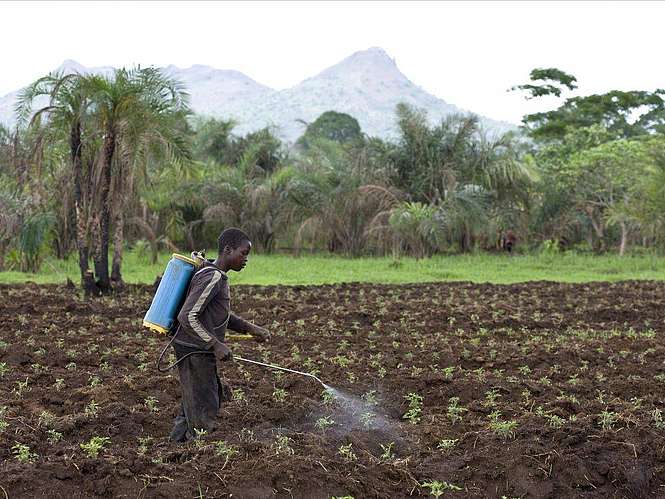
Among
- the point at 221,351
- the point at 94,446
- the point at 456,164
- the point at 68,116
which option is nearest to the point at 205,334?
the point at 221,351

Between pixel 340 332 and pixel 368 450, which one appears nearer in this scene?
pixel 368 450

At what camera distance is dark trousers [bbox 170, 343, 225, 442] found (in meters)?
5.70

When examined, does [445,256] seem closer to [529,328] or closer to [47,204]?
[47,204]

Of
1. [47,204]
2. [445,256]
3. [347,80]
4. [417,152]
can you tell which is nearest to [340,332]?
[47,204]

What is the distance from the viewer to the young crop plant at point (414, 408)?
6452 mm

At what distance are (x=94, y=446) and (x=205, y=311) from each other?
1.07 metres

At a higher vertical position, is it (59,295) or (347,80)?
(347,80)

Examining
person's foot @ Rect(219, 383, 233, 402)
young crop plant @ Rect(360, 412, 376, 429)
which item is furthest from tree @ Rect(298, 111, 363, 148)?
person's foot @ Rect(219, 383, 233, 402)

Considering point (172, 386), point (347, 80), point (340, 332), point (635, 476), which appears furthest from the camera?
point (347, 80)

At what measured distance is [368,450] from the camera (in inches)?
221

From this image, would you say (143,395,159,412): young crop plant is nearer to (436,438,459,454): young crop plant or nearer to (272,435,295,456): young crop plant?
(272,435,295,456): young crop plant

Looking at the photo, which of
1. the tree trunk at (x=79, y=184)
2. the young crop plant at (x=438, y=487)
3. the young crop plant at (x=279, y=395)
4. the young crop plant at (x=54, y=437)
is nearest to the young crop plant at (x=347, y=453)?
the young crop plant at (x=438, y=487)

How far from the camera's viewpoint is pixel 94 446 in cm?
527

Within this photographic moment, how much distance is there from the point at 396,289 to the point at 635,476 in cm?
1062
